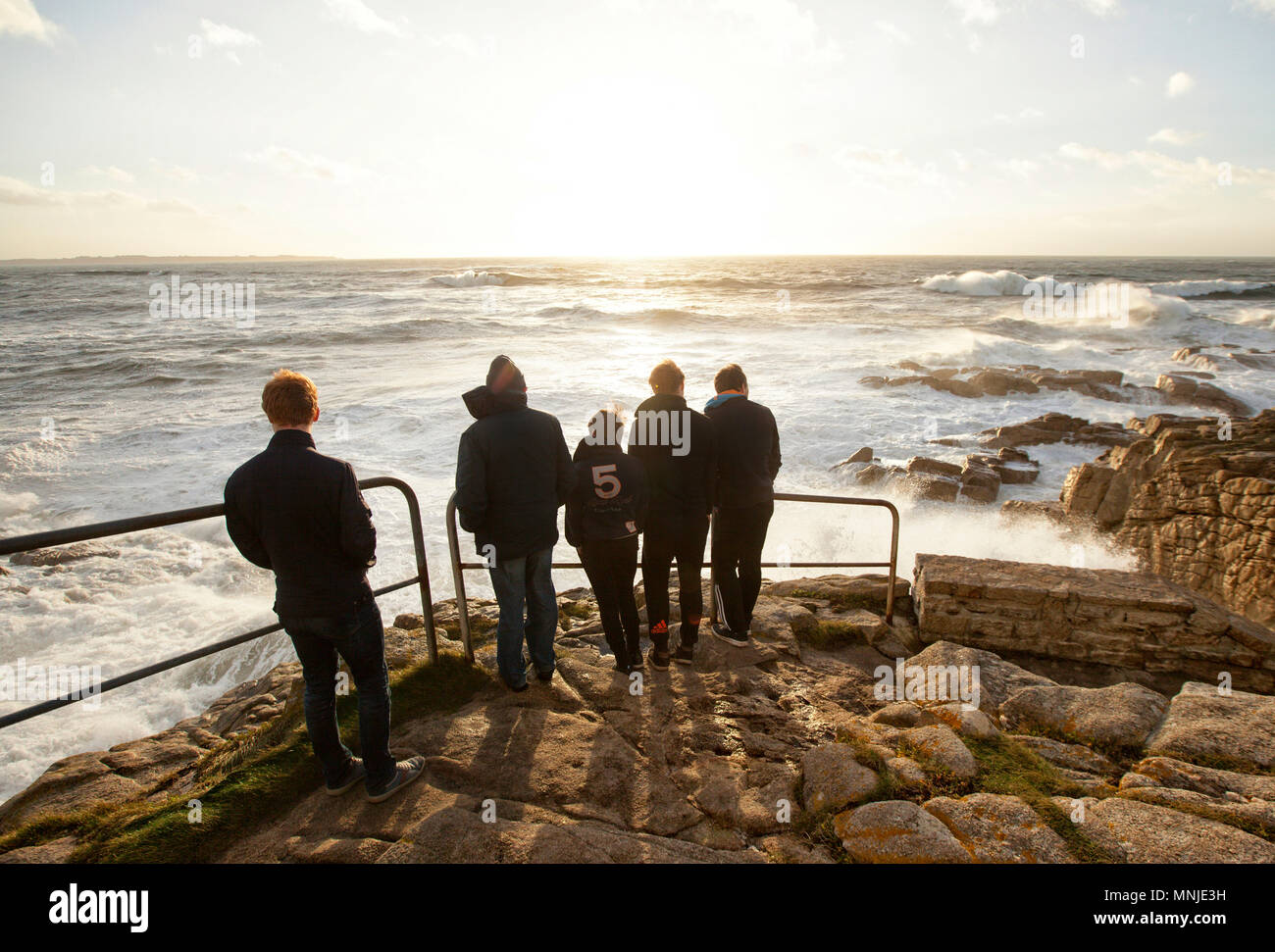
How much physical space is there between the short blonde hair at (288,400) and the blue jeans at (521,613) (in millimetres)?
1343

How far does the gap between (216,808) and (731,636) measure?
316 centimetres

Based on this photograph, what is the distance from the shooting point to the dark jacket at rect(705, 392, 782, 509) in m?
4.16

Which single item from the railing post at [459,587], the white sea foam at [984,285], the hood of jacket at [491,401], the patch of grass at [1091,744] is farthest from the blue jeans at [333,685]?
the white sea foam at [984,285]

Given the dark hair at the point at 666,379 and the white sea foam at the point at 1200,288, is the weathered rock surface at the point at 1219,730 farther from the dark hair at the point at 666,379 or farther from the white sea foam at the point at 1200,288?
the white sea foam at the point at 1200,288

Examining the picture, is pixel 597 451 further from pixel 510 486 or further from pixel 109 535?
pixel 109 535

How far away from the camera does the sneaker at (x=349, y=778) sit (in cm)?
277

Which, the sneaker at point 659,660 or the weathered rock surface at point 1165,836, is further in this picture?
the sneaker at point 659,660

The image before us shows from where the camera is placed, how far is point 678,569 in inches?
164

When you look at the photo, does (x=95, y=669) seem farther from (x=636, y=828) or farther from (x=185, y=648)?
(x=636, y=828)

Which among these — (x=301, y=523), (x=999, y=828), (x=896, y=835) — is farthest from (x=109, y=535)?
(x=999, y=828)

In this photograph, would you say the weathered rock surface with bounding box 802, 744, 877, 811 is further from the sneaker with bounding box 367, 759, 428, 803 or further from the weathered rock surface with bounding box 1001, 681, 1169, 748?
the sneaker with bounding box 367, 759, 428, 803

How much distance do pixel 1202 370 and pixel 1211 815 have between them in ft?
84.1

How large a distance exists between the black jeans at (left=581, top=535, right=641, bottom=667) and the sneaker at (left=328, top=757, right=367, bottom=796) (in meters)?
1.50
